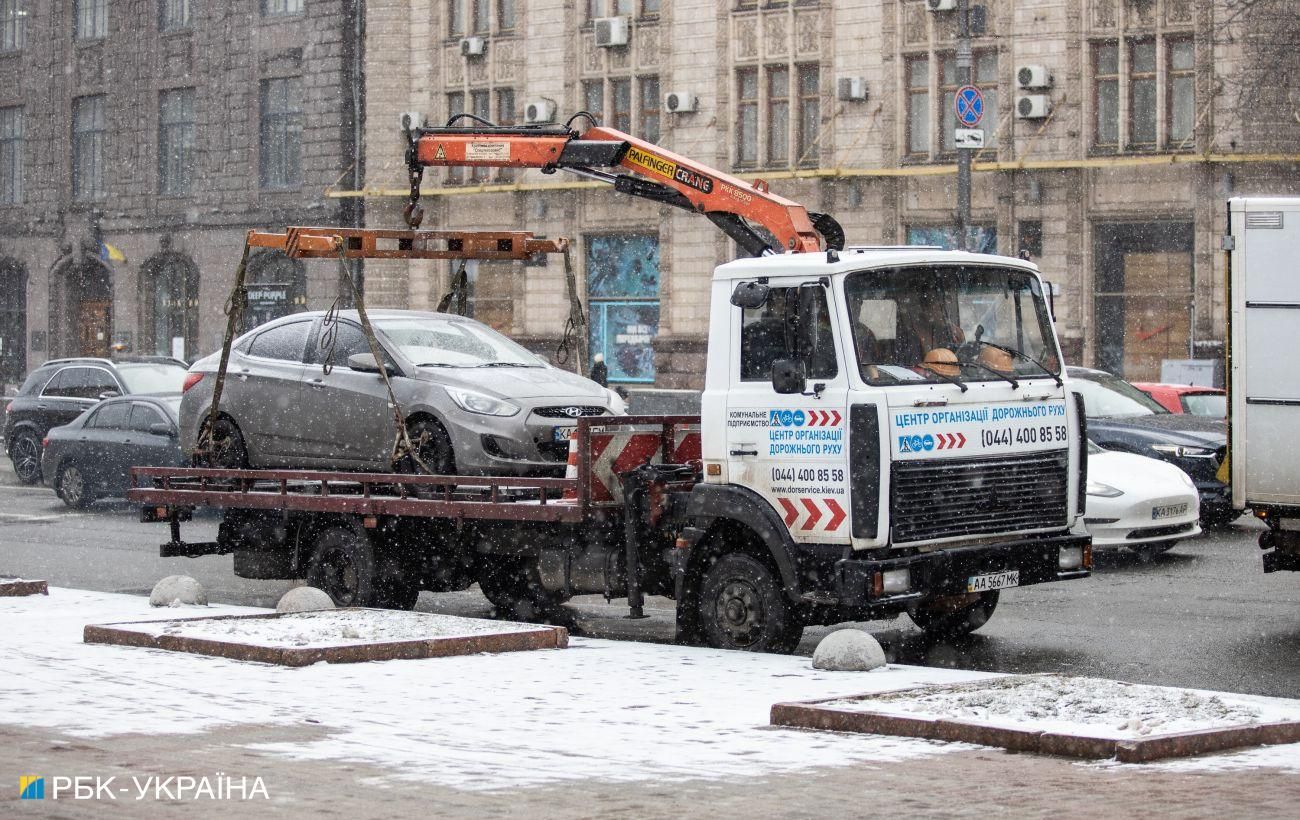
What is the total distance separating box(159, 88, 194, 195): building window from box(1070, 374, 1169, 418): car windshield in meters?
34.1

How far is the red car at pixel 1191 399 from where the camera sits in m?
22.7

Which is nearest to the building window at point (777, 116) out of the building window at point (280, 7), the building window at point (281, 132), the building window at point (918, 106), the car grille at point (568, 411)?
the building window at point (918, 106)

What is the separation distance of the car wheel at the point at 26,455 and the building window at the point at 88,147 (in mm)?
24266

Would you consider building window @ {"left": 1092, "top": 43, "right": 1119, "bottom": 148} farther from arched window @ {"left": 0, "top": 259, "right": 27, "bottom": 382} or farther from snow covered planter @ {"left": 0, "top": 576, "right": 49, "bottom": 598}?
arched window @ {"left": 0, "top": 259, "right": 27, "bottom": 382}

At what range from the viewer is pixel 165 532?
22.1m

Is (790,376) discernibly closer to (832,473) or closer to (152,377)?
(832,473)

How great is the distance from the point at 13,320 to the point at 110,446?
32.7 metres

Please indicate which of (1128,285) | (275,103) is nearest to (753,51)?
(1128,285)

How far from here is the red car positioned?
22688 millimetres

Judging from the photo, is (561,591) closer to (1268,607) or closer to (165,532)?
(1268,607)

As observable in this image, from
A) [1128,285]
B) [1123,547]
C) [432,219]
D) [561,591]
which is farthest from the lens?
[432,219]

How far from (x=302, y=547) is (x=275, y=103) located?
35.8 m

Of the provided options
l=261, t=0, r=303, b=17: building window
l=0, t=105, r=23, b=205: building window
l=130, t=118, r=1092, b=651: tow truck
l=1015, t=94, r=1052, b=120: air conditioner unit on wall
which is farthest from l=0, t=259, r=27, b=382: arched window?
l=130, t=118, r=1092, b=651: tow truck

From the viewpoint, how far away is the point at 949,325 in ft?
38.9
